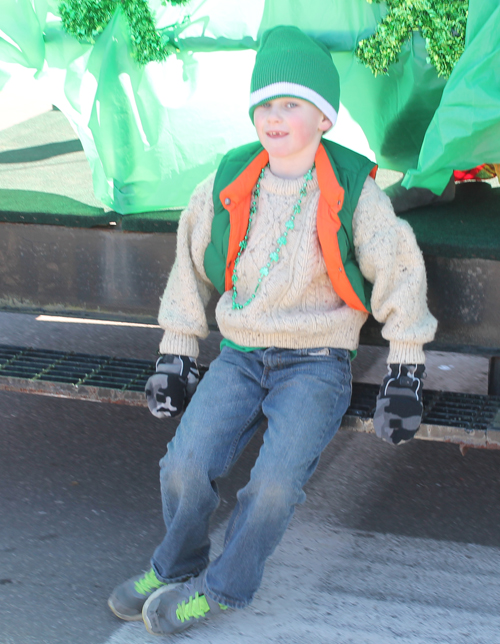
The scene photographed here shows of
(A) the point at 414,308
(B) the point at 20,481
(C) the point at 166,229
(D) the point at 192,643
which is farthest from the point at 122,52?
(D) the point at 192,643

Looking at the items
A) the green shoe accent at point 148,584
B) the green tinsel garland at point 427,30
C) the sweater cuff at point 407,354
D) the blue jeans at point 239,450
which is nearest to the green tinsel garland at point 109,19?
the green tinsel garland at point 427,30

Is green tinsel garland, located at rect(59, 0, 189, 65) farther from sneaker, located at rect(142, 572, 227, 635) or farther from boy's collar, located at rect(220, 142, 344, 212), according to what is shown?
sneaker, located at rect(142, 572, 227, 635)

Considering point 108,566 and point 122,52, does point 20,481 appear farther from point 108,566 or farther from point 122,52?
point 122,52

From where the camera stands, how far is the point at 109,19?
270 centimetres

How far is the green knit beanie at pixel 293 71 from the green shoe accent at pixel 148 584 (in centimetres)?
132

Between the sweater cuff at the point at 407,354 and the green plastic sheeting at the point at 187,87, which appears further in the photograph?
the green plastic sheeting at the point at 187,87

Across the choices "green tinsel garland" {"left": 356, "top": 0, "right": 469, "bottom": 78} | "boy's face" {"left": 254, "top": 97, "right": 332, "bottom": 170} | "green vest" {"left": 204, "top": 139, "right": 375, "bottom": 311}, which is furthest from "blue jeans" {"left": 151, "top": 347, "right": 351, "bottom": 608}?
"green tinsel garland" {"left": 356, "top": 0, "right": 469, "bottom": 78}

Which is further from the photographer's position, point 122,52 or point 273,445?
point 122,52

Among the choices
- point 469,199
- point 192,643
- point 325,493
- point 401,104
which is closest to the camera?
point 192,643

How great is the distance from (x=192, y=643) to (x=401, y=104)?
1.75 meters

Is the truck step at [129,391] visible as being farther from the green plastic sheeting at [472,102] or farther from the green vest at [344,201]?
the green plastic sheeting at [472,102]

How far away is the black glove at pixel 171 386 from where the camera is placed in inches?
94.7

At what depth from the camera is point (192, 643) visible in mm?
2125

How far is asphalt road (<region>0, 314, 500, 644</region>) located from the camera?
2205 millimetres
